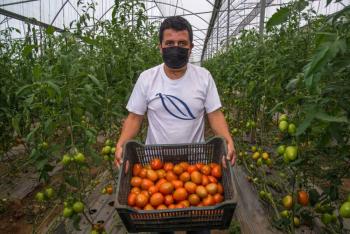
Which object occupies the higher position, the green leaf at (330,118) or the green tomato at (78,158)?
the green leaf at (330,118)

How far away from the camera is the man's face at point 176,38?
190 centimetres

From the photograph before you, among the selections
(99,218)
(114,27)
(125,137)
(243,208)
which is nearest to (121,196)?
(125,137)

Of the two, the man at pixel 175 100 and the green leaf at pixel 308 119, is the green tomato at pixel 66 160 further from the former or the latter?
the green leaf at pixel 308 119

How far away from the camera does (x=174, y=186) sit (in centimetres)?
170

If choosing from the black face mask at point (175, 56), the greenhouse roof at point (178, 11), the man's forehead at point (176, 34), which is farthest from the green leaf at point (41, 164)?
the greenhouse roof at point (178, 11)

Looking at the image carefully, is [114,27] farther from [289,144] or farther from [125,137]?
[289,144]

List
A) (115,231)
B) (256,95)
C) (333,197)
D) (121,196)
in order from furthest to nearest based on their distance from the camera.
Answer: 1. (256,95)
2. (115,231)
3. (333,197)
4. (121,196)

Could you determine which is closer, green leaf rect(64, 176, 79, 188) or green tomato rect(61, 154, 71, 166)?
green tomato rect(61, 154, 71, 166)

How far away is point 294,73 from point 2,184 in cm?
358

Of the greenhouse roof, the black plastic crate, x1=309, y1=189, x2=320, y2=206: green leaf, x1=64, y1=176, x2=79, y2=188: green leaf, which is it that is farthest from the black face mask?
the greenhouse roof

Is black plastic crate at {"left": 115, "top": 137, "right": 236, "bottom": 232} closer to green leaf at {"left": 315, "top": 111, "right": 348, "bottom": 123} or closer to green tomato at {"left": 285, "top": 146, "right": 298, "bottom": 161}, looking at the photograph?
green tomato at {"left": 285, "top": 146, "right": 298, "bottom": 161}

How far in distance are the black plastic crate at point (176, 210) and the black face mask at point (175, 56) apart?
1.66 ft

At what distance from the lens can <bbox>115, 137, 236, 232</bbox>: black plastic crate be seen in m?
1.37

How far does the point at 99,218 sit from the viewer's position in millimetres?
3035
